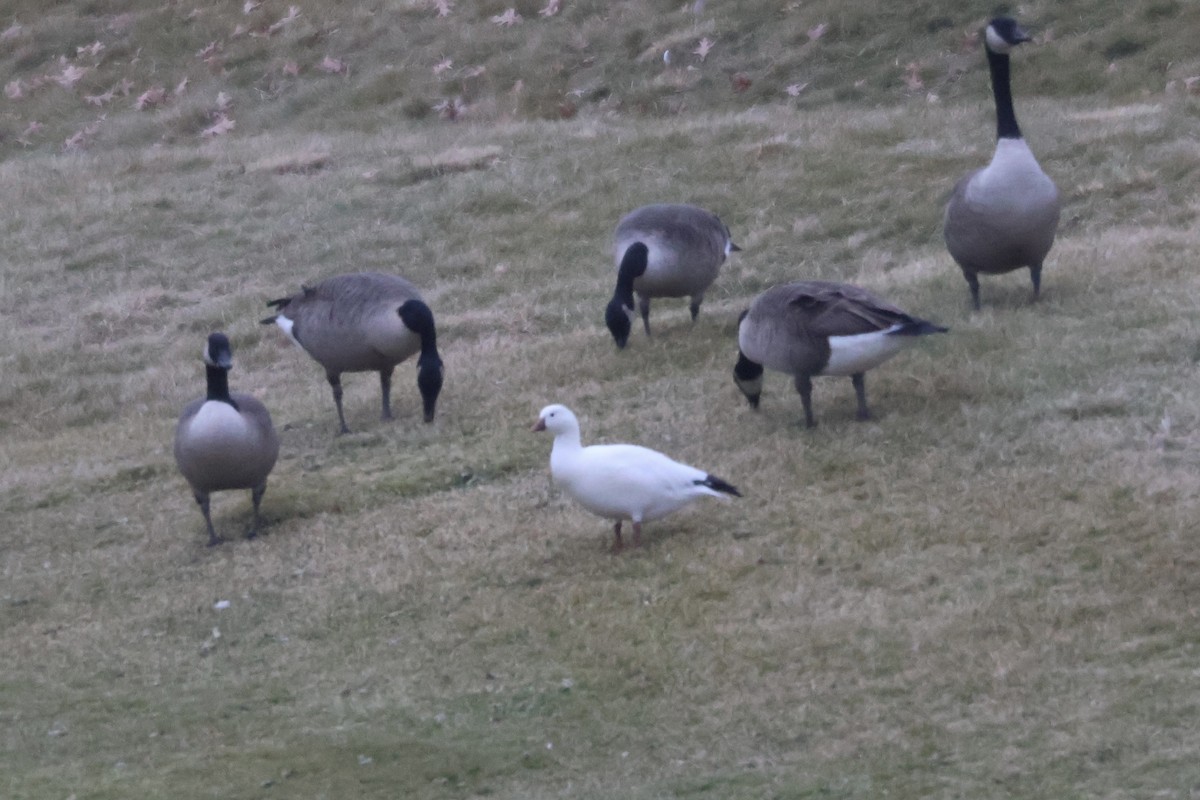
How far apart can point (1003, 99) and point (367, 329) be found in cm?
522

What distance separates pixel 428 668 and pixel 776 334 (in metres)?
3.38

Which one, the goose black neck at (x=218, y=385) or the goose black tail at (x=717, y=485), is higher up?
the goose black neck at (x=218, y=385)

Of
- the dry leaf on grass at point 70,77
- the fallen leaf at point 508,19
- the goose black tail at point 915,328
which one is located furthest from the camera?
the dry leaf on grass at point 70,77

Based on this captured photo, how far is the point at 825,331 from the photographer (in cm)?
958

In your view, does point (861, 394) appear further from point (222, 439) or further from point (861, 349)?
point (222, 439)

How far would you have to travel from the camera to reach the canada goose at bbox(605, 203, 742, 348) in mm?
13336

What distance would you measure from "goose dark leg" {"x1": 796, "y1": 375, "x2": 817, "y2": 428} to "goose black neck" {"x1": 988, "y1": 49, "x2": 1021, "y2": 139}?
297cm

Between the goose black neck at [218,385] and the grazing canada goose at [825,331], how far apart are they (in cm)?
Answer: 337

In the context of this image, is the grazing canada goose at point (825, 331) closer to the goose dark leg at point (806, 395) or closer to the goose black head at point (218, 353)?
the goose dark leg at point (806, 395)

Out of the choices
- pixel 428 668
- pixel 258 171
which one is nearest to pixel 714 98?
pixel 258 171

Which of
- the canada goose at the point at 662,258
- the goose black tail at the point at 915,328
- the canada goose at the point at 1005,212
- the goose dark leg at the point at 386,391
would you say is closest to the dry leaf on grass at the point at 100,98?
the canada goose at the point at 662,258

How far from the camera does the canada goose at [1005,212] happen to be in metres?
11.6

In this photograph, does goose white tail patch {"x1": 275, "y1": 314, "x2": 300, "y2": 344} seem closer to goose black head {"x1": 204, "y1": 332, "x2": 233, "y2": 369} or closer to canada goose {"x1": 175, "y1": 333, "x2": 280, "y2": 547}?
canada goose {"x1": 175, "y1": 333, "x2": 280, "y2": 547}

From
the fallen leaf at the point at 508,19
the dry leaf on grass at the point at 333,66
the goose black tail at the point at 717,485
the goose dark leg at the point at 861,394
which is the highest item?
the goose black tail at the point at 717,485
